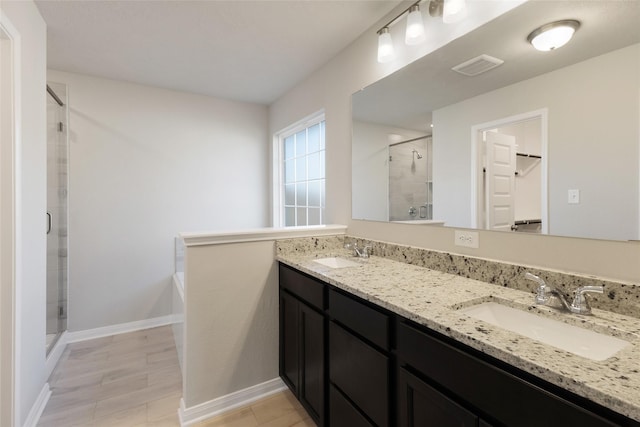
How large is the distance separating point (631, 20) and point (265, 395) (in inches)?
99.9

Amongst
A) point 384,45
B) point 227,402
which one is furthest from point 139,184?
point 384,45

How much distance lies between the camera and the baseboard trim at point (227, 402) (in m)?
1.76

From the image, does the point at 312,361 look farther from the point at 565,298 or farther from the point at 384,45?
the point at 384,45

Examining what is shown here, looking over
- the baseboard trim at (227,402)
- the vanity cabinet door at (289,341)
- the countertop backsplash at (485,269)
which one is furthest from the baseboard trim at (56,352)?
the countertop backsplash at (485,269)

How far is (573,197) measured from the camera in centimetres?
116

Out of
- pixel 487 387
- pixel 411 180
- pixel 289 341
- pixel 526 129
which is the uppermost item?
pixel 526 129

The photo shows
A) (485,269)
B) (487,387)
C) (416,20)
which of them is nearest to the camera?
(487,387)

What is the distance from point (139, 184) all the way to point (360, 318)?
2.80m

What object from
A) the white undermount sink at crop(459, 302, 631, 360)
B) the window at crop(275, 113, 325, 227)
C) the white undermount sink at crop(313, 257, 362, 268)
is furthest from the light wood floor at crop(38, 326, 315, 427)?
the window at crop(275, 113, 325, 227)

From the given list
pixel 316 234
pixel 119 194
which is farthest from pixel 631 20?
pixel 119 194

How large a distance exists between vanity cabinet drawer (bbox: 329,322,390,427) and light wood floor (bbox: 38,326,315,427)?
1.99 ft

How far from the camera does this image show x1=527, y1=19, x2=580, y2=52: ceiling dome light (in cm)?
113

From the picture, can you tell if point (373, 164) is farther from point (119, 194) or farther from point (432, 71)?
point (119, 194)

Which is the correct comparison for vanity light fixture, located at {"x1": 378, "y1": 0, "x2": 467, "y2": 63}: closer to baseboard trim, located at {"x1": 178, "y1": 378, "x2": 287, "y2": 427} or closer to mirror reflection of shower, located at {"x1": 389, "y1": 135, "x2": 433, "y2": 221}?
mirror reflection of shower, located at {"x1": 389, "y1": 135, "x2": 433, "y2": 221}
